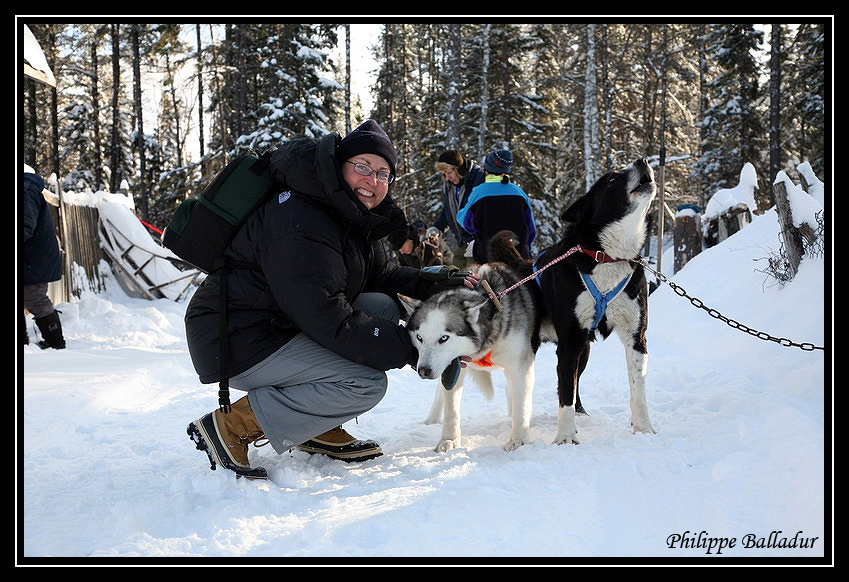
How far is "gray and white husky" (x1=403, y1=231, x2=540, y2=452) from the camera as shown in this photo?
297 cm

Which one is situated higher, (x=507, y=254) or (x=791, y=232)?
(x=791, y=232)

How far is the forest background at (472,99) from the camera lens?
14.6 metres

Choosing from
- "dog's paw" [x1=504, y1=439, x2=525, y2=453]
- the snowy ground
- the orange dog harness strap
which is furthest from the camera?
the orange dog harness strap

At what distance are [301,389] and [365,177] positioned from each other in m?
0.98

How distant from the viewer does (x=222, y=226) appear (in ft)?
8.36

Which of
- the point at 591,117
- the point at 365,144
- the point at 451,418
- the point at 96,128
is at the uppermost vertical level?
the point at 96,128

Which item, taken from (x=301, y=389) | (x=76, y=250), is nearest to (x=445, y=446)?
(x=301, y=389)

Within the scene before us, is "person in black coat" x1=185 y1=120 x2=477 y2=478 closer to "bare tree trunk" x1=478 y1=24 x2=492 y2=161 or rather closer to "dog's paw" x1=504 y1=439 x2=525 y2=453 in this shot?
"dog's paw" x1=504 y1=439 x2=525 y2=453

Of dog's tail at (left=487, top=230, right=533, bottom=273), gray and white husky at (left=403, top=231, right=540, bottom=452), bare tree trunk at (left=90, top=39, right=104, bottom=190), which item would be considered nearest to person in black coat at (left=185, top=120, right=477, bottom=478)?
gray and white husky at (left=403, top=231, right=540, bottom=452)

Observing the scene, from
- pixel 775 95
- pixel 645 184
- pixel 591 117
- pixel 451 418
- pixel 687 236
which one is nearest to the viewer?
pixel 645 184

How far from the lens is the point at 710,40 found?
17.2 metres

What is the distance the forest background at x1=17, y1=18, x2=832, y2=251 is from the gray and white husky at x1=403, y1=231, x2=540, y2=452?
402 inches

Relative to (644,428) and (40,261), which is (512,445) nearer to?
(644,428)
